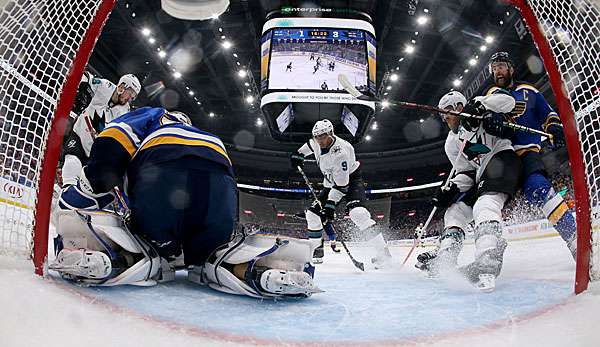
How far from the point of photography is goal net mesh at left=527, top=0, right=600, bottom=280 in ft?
4.01

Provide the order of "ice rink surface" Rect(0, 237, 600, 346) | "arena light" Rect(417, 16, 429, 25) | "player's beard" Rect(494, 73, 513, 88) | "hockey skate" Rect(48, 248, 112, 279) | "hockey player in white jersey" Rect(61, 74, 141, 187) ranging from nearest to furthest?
1. "ice rink surface" Rect(0, 237, 600, 346)
2. "hockey skate" Rect(48, 248, 112, 279)
3. "player's beard" Rect(494, 73, 513, 88)
4. "hockey player in white jersey" Rect(61, 74, 141, 187)
5. "arena light" Rect(417, 16, 429, 25)

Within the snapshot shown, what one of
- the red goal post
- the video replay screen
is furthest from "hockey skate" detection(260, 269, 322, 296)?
the video replay screen

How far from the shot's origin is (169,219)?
4.55ft

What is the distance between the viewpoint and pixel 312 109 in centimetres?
878

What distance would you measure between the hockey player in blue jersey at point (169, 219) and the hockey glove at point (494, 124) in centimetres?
119

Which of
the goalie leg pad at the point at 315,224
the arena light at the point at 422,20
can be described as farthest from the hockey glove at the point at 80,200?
the arena light at the point at 422,20

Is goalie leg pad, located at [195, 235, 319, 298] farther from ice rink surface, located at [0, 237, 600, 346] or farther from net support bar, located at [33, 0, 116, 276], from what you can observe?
net support bar, located at [33, 0, 116, 276]

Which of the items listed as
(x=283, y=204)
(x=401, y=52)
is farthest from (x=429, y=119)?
(x=283, y=204)

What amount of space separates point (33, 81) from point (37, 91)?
0.03m

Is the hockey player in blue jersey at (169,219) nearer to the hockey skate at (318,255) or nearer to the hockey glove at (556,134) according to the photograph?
the hockey glove at (556,134)

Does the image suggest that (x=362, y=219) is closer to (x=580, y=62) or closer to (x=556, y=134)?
(x=556, y=134)

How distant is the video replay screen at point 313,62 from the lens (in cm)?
632

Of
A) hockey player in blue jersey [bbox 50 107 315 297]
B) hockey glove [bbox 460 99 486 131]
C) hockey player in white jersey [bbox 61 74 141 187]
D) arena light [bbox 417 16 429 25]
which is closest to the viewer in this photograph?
hockey player in blue jersey [bbox 50 107 315 297]

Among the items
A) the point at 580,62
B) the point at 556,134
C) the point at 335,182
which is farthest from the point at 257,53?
the point at 580,62
